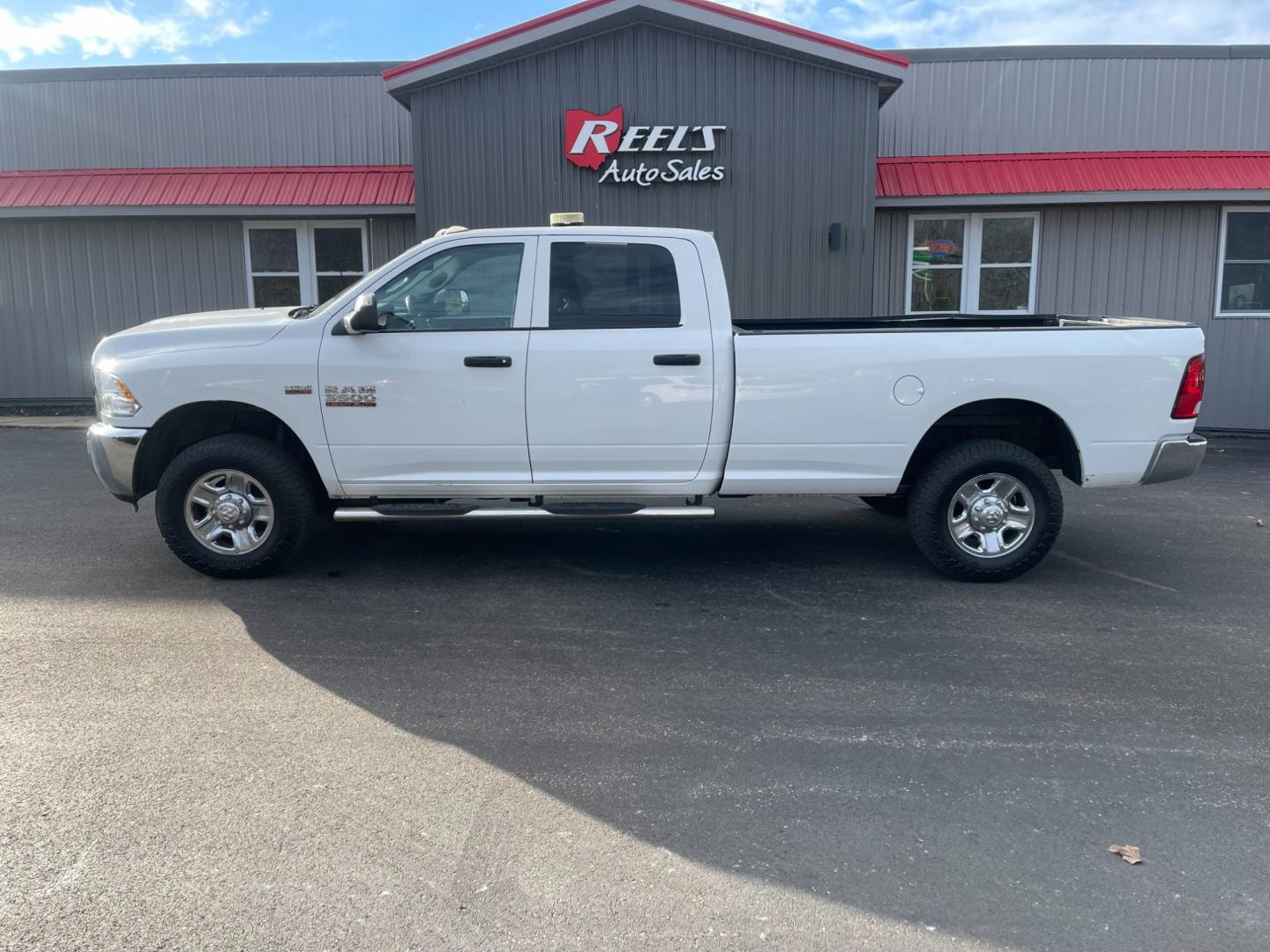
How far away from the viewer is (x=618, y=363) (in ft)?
Answer: 19.6

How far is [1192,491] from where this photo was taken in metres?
9.36

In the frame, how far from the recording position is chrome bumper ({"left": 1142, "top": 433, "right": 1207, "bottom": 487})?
6.09 metres

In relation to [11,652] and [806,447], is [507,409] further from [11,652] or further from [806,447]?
[11,652]

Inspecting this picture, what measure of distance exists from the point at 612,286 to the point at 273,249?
31.6ft

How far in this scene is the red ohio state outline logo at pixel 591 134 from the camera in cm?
1216

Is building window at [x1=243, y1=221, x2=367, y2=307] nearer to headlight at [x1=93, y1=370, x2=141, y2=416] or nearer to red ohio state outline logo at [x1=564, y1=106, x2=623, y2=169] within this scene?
red ohio state outline logo at [x1=564, y1=106, x2=623, y2=169]

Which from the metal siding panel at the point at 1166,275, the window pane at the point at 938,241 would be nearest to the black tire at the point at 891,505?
the window pane at the point at 938,241

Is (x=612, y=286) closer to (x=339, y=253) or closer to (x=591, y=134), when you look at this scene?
(x=591, y=134)

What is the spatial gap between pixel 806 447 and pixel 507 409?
70.2 inches

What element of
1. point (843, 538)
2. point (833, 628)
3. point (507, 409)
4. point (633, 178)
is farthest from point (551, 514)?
point (633, 178)

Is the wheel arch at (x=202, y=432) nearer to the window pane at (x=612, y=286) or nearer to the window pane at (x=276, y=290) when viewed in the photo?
the window pane at (x=612, y=286)

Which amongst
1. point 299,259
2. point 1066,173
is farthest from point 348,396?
point 1066,173

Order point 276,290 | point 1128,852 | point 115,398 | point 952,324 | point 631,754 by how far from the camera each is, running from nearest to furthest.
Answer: point 1128,852
point 631,754
point 115,398
point 952,324
point 276,290

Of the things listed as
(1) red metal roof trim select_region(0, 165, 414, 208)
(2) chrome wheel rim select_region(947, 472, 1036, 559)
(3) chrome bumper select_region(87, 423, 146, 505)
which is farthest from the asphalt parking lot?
(1) red metal roof trim select_region(0, 165, 414, 208)
